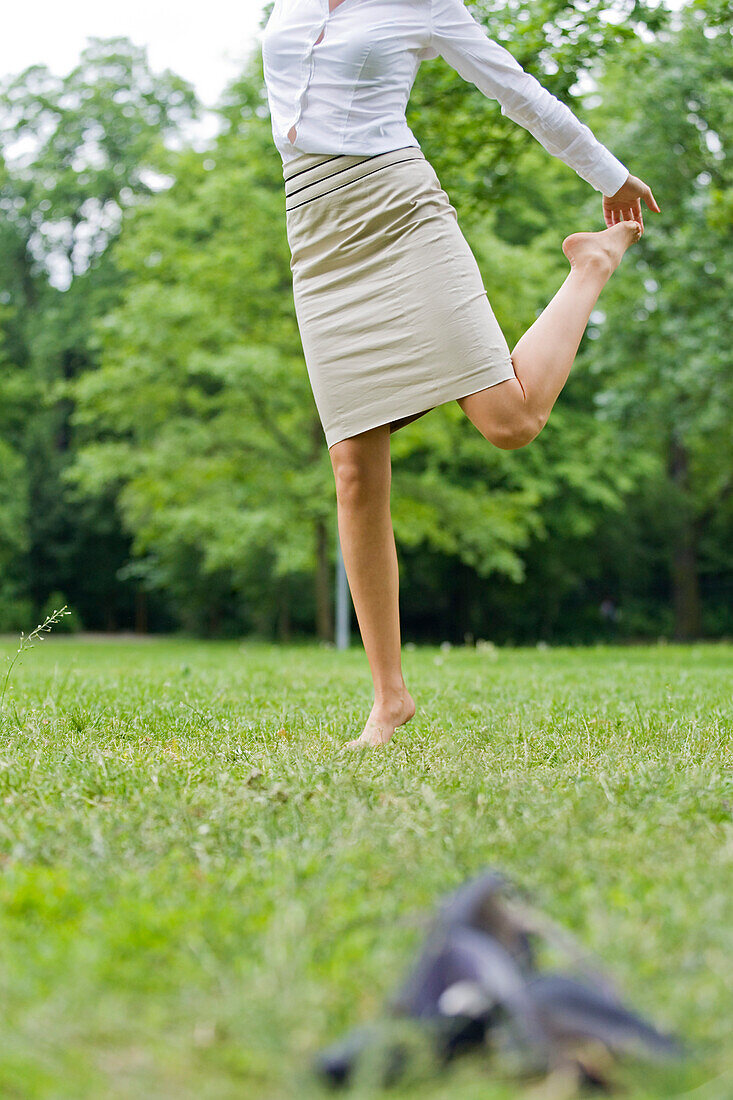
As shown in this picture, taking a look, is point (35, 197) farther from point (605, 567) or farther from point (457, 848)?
point (457, 848)

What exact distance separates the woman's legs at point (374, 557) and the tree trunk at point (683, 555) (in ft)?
71.9

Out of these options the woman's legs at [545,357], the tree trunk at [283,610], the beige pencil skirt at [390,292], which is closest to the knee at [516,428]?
the woman's legs at [545,357]

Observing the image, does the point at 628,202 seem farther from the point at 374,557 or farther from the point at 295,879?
the point at 295,879

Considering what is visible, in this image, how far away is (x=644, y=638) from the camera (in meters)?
29.2

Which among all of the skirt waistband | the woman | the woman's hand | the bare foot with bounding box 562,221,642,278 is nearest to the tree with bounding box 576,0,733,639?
the woman's hand

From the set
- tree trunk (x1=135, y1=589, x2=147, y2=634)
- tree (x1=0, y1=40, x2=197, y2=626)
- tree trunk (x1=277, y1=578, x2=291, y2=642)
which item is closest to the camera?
tree trunk (x1=277, y1=578, x2=291, y2=642)

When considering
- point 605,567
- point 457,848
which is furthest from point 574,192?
point 457,848

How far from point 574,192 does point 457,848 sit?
23.7 metres

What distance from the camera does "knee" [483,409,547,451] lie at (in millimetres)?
2857

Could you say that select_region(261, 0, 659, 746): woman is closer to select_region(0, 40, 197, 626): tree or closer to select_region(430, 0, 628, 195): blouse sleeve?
select_region(430, 0, 628, 195): blouse sleeve

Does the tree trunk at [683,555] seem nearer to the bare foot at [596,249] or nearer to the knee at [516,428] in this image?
the bare foot at [596,249]

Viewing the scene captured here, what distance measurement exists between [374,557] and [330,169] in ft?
3.52

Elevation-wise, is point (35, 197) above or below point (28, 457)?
above

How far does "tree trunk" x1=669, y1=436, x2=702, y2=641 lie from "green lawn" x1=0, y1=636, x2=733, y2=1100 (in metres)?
22.5
